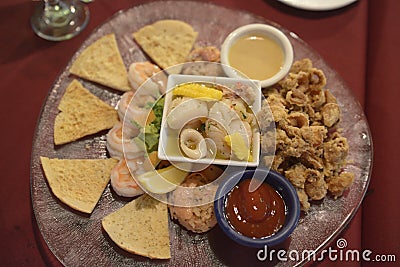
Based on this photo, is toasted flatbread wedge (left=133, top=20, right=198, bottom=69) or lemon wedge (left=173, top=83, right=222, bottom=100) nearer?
lemon wedge (left=173, top=83, right=222, bottom=100)

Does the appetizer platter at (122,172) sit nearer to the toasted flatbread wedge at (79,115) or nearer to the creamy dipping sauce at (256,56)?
the toasted flatbread wedge at (79,115)

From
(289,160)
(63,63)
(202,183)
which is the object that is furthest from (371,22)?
(63,63)

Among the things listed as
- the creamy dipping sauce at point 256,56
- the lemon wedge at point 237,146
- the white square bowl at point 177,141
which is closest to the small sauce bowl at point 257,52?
the creamy dipping sauce at point 256,56

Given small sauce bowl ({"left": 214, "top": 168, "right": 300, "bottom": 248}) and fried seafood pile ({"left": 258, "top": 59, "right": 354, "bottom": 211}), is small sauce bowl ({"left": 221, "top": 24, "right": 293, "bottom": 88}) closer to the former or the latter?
fried seafood pile ({"left": 258, "top": 59, "right": 354, "bottom": 211})

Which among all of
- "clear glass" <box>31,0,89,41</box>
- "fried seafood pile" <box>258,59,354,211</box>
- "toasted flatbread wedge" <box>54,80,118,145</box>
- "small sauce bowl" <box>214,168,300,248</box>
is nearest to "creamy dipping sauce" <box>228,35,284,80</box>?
"fried seafood pile" <box>258,59,354,211</box>

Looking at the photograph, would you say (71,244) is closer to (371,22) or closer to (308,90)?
(308,90)

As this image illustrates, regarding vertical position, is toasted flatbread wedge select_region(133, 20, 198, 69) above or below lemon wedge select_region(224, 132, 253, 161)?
above
